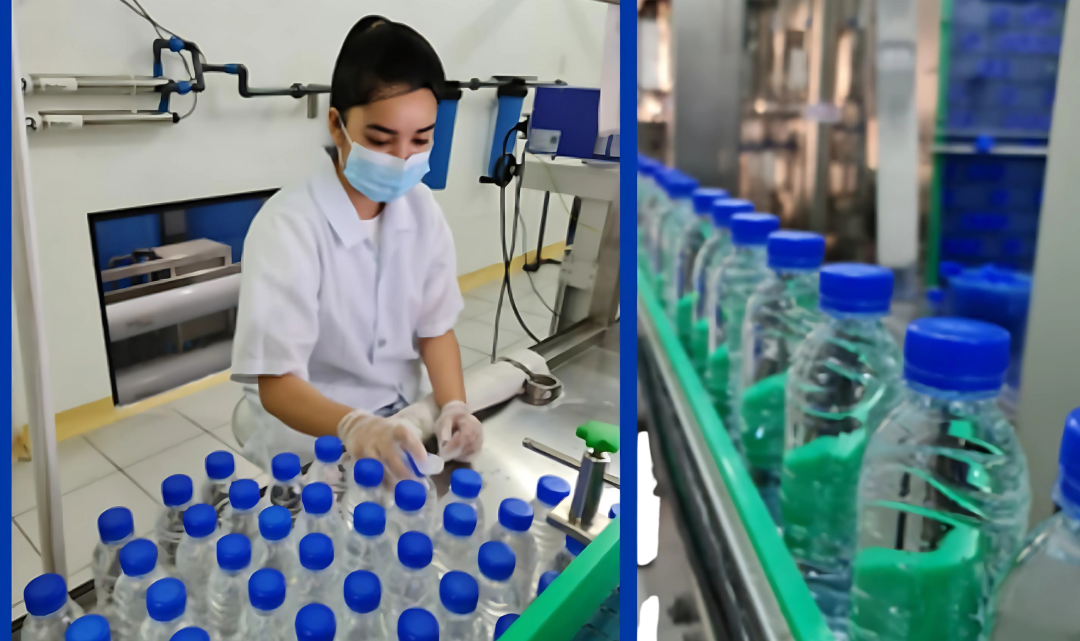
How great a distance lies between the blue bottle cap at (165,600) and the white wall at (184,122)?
0.40 ft

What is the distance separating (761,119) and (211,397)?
1127 millimetres

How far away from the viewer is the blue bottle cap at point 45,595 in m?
0.40

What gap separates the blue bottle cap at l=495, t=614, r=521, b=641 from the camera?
1.76ft

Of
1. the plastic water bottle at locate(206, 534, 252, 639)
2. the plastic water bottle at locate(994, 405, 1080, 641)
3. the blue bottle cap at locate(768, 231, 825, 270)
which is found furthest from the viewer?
the blue bottle cap at locate(768, 231, 825, 270)


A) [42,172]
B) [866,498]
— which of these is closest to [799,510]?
[866,498]

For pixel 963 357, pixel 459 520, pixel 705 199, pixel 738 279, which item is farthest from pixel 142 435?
pixel 705 199

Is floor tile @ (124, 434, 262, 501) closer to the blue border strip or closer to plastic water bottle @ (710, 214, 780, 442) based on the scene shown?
the blue border strip

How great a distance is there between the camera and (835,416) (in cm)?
74

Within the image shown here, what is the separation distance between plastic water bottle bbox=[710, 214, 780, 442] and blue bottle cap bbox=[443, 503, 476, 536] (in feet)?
1.36

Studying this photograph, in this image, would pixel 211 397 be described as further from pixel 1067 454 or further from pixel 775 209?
pixel 775 209

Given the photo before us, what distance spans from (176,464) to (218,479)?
0.03 metres

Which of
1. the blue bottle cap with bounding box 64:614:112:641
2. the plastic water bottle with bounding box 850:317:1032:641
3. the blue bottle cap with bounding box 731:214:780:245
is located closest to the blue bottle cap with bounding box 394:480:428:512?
the blue bottle cap with bounding box 64:614:112:641

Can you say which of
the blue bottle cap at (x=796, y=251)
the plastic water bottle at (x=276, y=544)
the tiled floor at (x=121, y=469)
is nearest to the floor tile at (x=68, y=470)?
the tiled floor at (x=121, y=469)

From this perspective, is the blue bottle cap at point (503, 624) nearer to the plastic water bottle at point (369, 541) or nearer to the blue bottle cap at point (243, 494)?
the plastic water bottle at point (369, 541)
